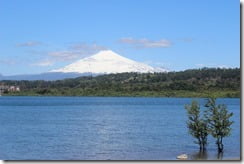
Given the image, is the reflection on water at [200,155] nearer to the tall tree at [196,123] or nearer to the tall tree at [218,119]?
the tall tree at [196,123]

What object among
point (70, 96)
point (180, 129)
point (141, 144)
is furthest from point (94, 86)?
point (141, 144)

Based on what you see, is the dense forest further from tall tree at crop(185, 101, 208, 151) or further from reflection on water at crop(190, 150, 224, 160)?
tall tree at crop(185, 101, 208, 151)

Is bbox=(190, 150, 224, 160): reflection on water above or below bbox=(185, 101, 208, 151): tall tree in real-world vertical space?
below

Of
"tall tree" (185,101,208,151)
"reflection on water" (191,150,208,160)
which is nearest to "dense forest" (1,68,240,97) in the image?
"reflection on water" (191,150,208,160)

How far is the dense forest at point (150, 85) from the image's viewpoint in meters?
112

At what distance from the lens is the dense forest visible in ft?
367

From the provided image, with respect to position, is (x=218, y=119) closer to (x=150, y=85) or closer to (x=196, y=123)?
(x=196, y=123)

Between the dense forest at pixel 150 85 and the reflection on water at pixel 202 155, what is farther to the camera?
the dense forest at pixel 150 85

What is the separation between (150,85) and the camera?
137750 millimetres

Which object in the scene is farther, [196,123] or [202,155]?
[202,155]

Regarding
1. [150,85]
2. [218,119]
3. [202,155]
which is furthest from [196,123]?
[150,85]

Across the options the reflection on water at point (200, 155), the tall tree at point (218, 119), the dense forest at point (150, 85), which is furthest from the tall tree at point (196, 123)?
the dense forest at point (150, 85)

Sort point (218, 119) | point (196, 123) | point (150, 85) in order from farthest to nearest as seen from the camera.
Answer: point (150, 85), point (196, 123), point (218, 119)

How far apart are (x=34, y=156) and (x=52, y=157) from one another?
86 centimetres
